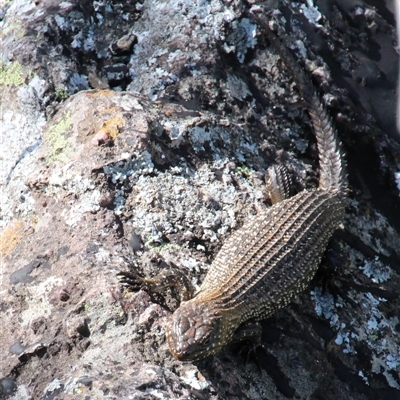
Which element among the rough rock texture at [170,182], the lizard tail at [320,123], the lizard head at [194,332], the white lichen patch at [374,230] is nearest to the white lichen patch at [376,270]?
the rough rock texture at [170,182]

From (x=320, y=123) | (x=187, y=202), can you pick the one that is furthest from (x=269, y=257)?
(x=320, y=123)

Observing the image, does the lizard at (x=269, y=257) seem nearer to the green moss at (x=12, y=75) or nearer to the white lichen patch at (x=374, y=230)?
the white lichen patch at (x=374, y=230)

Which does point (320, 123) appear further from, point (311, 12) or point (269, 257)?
point (269, 257)

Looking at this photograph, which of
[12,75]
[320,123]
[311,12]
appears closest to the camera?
[12,75]

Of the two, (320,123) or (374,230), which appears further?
(320,123)

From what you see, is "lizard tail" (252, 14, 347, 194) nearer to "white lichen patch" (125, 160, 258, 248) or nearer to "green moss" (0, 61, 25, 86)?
"white lichen patch" (125, 160, 258, 248)

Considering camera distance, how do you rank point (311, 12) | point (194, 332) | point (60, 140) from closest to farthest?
1. point (194, 332)
2. point (60, 140)
3. point (311, 12)

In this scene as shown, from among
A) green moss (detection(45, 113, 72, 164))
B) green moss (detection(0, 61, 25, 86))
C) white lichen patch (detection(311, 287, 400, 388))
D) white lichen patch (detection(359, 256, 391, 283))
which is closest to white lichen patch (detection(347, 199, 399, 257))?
white lichen patch (detection(359, 256, 391, 283))
